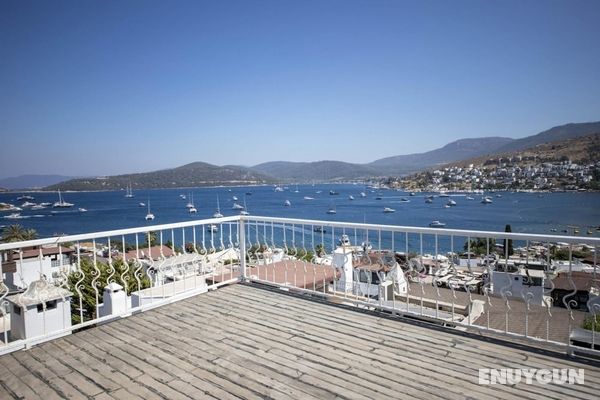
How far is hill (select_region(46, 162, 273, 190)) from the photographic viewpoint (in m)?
110

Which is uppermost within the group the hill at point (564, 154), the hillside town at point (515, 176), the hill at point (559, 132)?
the hill at point (559, 132)

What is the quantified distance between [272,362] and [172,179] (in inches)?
4712

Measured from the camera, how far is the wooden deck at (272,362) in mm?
2316

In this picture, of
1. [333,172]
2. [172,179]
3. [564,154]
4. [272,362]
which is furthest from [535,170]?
[333,172]

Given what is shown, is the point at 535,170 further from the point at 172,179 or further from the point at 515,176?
the point at 172,179

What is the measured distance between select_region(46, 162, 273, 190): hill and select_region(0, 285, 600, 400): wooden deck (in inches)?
4463

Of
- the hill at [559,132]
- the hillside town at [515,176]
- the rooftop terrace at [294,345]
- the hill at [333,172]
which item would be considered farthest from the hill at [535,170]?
the rooftop terrace at [294,345]

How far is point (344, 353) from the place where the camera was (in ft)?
9.41

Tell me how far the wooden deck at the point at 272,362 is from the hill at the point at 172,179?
113367 mm

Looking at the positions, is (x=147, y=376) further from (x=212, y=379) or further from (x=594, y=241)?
(x=594, y=241)

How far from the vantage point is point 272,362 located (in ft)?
9.04

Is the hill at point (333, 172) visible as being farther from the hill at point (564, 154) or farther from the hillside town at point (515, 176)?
the hill at point (564, 154)

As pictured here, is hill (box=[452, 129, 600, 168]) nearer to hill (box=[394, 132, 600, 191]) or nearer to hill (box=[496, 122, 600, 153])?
hill (box=[394, 132, 600, 191])

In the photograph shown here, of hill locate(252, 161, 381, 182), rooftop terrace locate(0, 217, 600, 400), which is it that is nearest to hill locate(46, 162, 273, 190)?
hill locate(252, 161, 381, 182)
